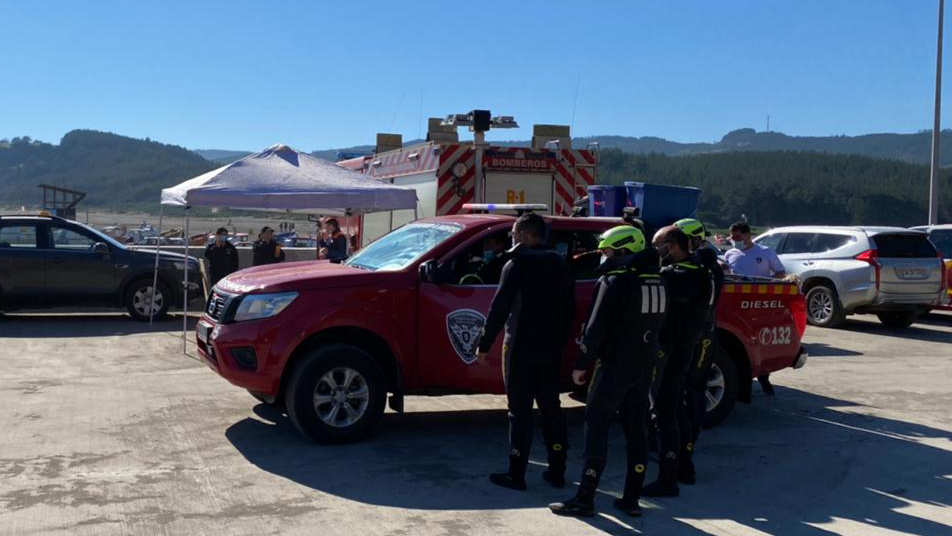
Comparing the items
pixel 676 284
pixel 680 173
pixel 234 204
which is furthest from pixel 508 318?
pixel 680 173

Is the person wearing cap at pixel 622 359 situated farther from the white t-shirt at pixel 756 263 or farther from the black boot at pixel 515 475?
the white t-shirt at pixel 756 263

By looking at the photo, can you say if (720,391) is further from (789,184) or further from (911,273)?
(789,184)

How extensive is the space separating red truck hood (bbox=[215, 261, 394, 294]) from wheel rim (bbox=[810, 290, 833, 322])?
1076 centimetres

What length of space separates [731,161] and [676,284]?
7698cm

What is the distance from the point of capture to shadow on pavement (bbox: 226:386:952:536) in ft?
19.5

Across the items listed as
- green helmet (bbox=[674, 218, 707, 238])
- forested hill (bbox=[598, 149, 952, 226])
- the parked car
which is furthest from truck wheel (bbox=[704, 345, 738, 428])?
forested hill (bbox=[598, 149, 952, 226])

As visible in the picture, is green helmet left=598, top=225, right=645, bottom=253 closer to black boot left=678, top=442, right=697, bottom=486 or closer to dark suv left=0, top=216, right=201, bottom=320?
black boot left=678, top=442, right=697, bottom=486

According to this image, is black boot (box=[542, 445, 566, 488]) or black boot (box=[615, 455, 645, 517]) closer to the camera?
black boot (box=[615, 455, 645, 517])

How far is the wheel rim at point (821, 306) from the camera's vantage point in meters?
16.2

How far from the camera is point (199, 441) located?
733 centimetres

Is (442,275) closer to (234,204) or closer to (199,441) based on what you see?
(199,441)

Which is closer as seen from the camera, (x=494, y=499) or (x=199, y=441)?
(x=494, y=499)

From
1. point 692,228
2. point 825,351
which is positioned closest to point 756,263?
point 825,351

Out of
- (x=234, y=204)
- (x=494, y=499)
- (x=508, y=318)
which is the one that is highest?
(x=234, y=204)
